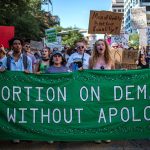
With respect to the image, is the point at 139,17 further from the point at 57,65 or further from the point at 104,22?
the point at 57,65

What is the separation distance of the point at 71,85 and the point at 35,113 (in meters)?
0.68

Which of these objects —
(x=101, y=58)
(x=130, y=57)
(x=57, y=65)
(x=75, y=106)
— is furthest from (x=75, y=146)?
(x=130, y=57)

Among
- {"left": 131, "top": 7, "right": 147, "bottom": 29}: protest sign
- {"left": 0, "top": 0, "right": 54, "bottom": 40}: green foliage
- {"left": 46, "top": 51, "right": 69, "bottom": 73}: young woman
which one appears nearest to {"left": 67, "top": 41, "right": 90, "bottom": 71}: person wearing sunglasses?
{"left": 46, "top": 51, "right": 69, "bottom": 73}: young woman

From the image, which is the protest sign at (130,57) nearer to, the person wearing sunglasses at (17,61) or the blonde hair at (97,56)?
the blonde hair at (97,56)

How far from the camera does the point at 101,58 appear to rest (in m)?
7.93

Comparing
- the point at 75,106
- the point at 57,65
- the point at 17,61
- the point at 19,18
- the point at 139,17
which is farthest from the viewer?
the point at 19,18

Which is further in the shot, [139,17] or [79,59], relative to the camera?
[139,17]

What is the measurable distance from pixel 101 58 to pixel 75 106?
114 cm

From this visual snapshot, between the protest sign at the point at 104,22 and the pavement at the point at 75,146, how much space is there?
16.4 ft

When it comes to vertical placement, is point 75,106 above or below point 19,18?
below

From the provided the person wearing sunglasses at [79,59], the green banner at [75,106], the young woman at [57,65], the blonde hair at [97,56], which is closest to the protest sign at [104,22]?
the person wearing sunglasses at [79,59]

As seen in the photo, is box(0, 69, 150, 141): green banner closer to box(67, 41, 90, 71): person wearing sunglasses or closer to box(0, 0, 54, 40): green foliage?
box(67, 41, 90, 71): person wearing sunglasses

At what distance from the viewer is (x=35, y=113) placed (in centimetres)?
714

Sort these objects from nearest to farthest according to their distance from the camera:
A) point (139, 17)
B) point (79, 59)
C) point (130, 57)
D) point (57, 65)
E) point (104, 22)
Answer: point (57, 65) < point (79, 59) < point (130, 57) < point (104, 22) < point (139, 17)
